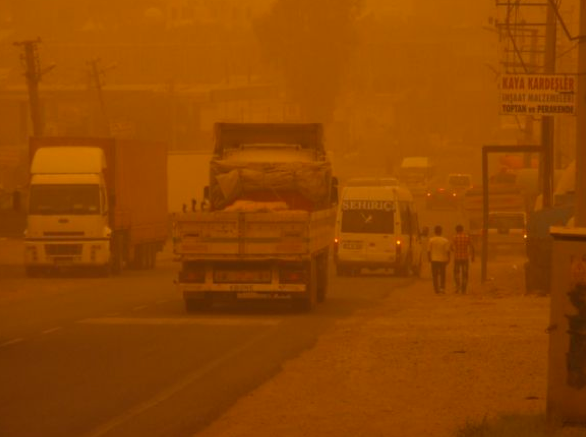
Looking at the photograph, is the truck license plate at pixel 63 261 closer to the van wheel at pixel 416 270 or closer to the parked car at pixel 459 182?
the van wheel at pixel 416 270

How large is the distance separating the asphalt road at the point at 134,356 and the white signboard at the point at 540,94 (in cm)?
459

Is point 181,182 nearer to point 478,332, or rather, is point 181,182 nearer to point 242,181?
point 242,181

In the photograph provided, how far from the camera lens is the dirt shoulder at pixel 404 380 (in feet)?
43.8

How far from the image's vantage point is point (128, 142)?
42.7m

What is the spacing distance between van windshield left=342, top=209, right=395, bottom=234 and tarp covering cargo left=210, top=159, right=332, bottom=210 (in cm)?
1302

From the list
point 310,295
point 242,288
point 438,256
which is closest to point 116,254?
point 438,256

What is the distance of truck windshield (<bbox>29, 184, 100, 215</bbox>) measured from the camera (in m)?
39.1

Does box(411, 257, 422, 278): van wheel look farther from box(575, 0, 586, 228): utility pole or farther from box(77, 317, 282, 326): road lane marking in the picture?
box(575, 0, 586, 228): utility pole

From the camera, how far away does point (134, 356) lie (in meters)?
19.2

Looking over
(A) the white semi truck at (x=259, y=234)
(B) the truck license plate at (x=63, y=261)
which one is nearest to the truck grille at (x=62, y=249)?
(B) the truck license plate at (x=63, y=261)

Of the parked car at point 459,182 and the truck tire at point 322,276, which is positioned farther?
the parked car at point 459,182

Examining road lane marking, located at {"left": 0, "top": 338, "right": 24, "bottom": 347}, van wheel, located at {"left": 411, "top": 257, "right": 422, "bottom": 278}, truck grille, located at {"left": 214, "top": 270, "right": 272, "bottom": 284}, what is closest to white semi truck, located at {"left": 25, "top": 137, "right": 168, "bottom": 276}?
van wheel, located at {"left": 411, "top": 257, "right": 422, "bottom": 278}

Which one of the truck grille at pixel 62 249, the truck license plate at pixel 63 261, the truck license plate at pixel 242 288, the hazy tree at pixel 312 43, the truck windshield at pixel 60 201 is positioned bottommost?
the truck license plate at pixel 63 261

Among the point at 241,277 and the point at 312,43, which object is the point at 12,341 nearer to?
the point at 241,277
